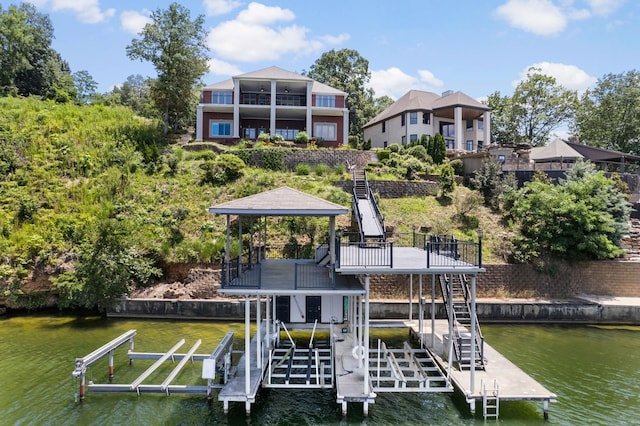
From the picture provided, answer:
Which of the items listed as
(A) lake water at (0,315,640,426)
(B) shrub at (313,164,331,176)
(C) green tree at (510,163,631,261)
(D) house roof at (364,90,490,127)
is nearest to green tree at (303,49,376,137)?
(D) house roof at (364,90,490,127)

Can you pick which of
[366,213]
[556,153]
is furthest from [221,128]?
[556,153]

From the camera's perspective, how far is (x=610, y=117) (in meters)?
48.7

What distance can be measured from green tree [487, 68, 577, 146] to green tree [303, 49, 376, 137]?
18698 millimetres

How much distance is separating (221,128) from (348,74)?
1176 inches

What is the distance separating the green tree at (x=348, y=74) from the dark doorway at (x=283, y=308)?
47998mm

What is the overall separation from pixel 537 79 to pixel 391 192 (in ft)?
116

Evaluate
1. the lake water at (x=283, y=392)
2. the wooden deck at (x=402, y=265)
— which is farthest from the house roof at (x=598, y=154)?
the wooden deck at (x=402, y=265)

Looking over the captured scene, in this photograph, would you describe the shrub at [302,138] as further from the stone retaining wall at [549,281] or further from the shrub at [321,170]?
the stone retaining wall at [549,281]

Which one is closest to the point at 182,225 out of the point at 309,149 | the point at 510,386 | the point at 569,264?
the point at 309,149

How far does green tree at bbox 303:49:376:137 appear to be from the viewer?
6047 cm

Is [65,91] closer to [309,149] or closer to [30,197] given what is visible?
[30,197]

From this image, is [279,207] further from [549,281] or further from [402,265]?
[549,281]

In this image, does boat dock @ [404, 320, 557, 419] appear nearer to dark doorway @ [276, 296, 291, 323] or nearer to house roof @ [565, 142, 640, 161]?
dark doorway @ [276, 296, 291, 323]

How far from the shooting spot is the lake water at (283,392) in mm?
10555
